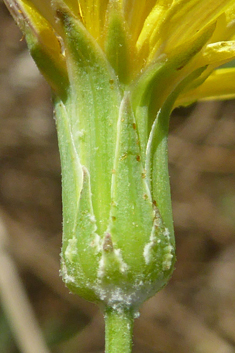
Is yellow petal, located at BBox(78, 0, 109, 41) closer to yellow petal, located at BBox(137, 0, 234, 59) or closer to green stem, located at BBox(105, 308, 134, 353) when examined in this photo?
yellow petal, located at BBox(137, 0, 234, 59)

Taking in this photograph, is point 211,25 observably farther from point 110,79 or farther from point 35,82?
point 35,82

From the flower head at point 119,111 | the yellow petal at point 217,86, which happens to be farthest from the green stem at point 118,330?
the yellow petal at point 217,86

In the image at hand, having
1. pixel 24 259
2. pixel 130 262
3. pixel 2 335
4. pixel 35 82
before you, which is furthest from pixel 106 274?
pixel 35 82

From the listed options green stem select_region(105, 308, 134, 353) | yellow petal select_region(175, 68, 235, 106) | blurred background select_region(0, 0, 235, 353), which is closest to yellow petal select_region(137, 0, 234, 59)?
yellow petal select_region(175, 68, 235, 106)

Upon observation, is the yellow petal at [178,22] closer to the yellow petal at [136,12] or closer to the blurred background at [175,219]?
the yellow petal at [136,12]

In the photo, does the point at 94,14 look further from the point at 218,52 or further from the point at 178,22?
the point at 218,52
